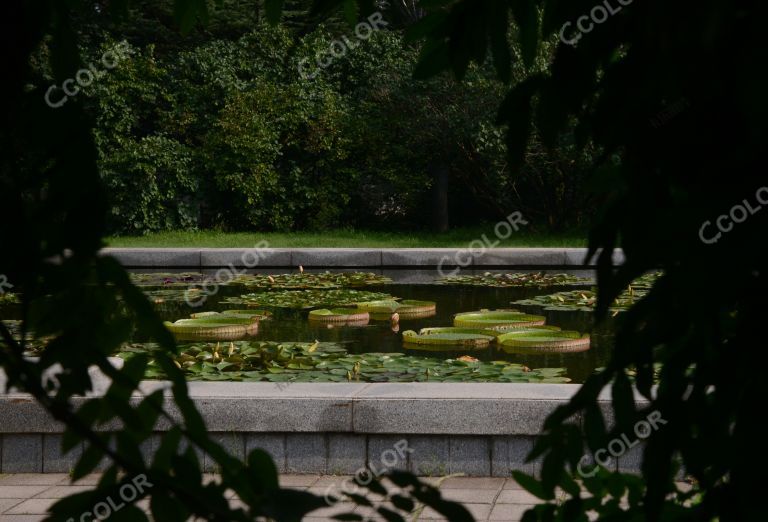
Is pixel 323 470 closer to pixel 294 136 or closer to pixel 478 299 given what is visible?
pixel 478 299

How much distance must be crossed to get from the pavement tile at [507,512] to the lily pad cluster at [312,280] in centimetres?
670

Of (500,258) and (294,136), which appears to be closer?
(500,258)

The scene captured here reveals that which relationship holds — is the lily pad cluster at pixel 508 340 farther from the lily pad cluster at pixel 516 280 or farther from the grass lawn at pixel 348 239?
the grass lawn at pixel 348 239

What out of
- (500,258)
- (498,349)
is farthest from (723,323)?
(500,258)

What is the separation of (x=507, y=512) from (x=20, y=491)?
203 centimetres

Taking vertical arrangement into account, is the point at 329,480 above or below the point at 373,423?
below

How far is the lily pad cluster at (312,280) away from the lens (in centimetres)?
1070

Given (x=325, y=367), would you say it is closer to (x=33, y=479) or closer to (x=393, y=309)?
(x=33, y=479)

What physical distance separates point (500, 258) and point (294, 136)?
9127 mm

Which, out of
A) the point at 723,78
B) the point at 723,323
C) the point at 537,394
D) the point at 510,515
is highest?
the point at 723,78

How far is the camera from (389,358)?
6426mm

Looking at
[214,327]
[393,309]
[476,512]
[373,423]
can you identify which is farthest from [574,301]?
[476,512]

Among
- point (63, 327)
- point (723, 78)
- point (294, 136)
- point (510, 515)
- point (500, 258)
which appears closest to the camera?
point (723, 78)

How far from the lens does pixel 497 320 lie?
7750 mm
